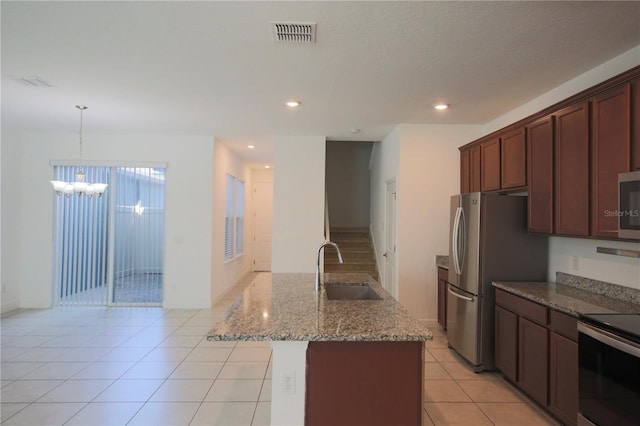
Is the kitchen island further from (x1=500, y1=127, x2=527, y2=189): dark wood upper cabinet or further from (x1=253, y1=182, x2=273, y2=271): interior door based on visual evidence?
(x1=253, y1=182, x2=273, y2=271): interior door

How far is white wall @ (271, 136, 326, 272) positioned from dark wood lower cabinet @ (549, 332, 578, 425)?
133 inches

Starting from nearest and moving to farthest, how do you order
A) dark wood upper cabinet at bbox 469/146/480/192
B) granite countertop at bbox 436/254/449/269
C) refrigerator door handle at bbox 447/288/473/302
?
refrigerator door handle at bbox 447/288/473/302 < dark wood upper cabinet at bbox 469/146/480/192 < granite countertop at bbox 436/254/449/269

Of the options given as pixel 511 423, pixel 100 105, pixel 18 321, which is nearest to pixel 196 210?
pixel 100 105

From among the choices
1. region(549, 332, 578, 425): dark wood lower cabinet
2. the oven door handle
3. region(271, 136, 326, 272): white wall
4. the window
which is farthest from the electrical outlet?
the window

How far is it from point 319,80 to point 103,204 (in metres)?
4.38

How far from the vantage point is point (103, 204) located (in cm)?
540

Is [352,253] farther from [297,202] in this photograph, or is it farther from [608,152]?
[608,152]

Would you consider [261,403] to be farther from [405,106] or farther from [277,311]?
[405,106]

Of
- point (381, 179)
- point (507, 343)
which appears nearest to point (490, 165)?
point (507, 343)

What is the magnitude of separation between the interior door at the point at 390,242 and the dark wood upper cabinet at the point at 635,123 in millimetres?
2971

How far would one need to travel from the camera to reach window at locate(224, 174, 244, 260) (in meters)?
6.54

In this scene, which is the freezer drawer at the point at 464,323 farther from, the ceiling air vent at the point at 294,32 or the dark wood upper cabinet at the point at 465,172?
the ceiling air vent at the point at 294,32

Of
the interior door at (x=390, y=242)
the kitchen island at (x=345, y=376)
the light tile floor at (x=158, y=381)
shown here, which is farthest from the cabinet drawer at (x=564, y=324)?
the interior door at (x=390, y=242)

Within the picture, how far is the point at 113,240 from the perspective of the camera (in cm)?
535
